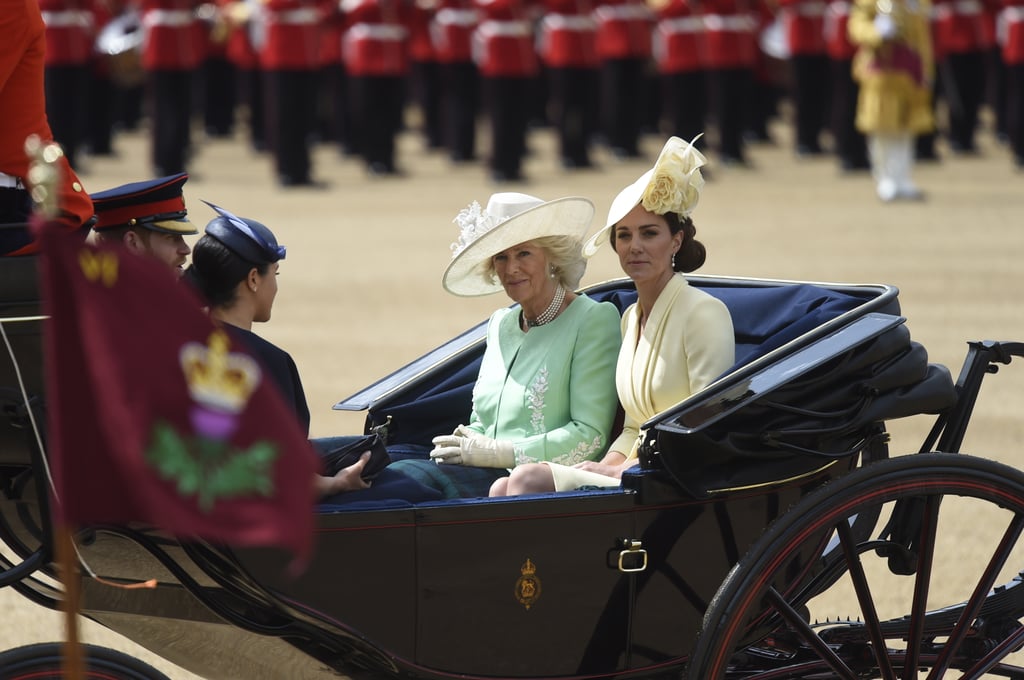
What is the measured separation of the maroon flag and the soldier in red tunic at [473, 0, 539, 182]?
1271 cm

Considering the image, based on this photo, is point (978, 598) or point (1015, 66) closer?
point (978, 598)

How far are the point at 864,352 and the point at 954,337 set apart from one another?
475cm

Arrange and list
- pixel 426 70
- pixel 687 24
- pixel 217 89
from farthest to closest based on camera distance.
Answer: pixel 217 89
pixel 426 70
pixel 687 24

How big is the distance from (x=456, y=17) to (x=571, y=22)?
3.64 ft

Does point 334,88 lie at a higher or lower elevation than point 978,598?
lower

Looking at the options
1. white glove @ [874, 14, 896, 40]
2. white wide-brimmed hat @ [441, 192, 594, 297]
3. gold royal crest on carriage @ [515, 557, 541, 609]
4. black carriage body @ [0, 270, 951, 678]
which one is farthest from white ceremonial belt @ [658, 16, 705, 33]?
gold royal crest on carriage @ [515, 557, 541, 609]

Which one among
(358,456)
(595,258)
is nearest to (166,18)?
(595,258)

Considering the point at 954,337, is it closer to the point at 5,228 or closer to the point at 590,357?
the point at 590,357

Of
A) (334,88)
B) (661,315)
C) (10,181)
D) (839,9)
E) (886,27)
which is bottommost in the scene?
(334,88)

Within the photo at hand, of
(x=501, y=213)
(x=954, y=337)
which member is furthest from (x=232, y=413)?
(x=954, y=337)

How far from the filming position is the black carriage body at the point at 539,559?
119 inches

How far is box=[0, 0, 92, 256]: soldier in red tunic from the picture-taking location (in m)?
3.21

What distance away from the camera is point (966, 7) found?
16.2 m

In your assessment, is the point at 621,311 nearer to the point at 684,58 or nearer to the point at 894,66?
the point at 894,66
